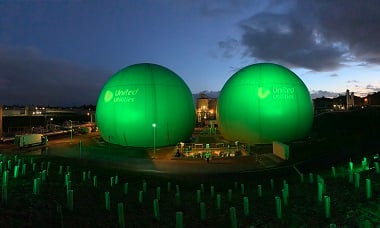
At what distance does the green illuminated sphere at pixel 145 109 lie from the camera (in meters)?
34.2

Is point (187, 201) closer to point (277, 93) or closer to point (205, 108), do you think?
point (277, 93)

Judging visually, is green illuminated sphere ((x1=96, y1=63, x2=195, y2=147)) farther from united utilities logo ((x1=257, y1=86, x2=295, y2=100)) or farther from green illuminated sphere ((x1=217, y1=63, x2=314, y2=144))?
united utilities logo ((x1=257, y1=86, x2=295, y2=100))

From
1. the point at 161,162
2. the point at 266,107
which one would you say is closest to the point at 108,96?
the point at 161,162

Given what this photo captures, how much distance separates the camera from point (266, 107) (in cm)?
3488

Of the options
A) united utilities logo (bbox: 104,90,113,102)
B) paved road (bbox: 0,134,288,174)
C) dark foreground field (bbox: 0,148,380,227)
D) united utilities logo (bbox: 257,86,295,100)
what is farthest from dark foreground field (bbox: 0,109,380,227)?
united utilities logo (bbox: 104,90,113,102)

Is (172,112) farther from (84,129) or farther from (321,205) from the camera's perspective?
(84,129)

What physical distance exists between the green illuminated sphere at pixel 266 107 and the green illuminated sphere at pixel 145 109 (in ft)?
18.4

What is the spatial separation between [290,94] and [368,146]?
9763 millimetres

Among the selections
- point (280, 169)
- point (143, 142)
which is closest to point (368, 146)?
point (280, 169)

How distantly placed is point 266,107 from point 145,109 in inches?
535

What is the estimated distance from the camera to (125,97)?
115 feet

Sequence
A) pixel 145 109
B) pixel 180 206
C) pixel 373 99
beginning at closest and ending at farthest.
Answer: pixel 180 206 < pixel 145 109 < pixel 373 99

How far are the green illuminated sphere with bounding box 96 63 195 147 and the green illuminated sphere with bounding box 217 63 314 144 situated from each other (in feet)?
18.4

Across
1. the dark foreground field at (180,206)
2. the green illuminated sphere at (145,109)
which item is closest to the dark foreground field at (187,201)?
the dark foreground field at (180,206)
